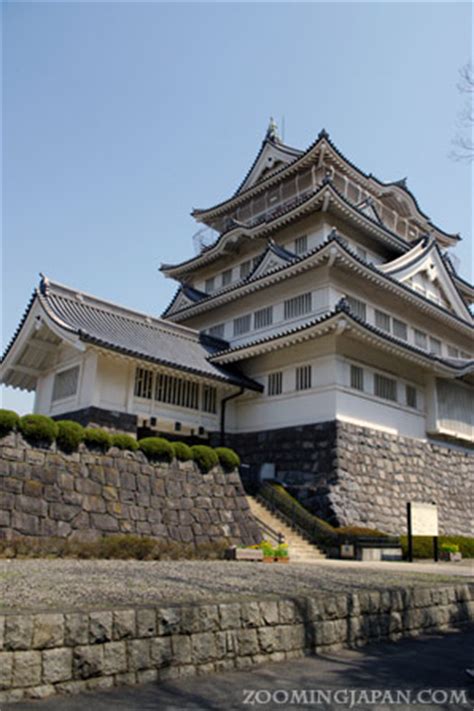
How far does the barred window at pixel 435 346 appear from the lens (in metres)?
27.7

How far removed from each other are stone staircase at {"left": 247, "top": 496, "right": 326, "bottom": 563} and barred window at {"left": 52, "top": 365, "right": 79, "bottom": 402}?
759cm

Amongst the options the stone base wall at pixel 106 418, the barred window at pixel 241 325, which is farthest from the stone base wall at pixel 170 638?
the barred window at pixel 241 325

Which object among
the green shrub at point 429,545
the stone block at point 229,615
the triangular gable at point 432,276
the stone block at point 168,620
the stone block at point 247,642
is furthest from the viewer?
the triangular gable at point 432,276

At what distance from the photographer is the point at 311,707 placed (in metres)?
4.43

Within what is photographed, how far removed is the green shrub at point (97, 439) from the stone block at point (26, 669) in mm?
9712

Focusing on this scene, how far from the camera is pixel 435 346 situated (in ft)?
92.1

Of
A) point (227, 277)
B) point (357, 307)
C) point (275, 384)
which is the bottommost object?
point (275, 384)

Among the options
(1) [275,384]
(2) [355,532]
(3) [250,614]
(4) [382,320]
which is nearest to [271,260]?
(4) [382,320]

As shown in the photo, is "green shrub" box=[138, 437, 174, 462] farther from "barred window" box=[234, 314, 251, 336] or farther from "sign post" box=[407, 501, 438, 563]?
"barred window" box=[234, 314, 251, 336]

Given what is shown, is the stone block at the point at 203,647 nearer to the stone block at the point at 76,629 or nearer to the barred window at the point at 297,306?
the stone block at the point at 76,629

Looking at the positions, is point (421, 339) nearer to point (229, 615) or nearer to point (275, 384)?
point (275, 384)

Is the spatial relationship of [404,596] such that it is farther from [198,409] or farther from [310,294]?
[310,294]

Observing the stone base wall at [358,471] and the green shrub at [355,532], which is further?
the stone base wall at [358,471]

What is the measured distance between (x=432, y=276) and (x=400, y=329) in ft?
14.9
